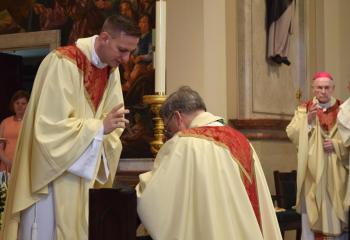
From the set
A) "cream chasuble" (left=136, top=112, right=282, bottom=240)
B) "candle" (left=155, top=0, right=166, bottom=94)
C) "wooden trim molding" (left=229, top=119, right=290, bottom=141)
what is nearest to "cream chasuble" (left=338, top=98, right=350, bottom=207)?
"wooden trim molding" (left=229, top=119, right=290, bottom=141)

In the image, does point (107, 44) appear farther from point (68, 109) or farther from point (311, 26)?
point (311, 26)

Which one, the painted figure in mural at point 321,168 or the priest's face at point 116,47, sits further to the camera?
the painted figure in mural at point 321,168

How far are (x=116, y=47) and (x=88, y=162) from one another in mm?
607

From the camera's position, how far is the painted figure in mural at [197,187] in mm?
2703

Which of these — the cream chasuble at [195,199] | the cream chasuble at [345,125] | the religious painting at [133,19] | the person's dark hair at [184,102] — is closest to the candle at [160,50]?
the person's dark hair at [184,102]

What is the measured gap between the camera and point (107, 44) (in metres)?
3.18

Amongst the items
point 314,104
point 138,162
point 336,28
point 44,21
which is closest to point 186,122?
point 314,104

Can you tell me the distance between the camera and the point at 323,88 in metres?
5.82

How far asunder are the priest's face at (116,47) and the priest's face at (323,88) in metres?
3.07

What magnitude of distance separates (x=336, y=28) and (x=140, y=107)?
10.4 ft

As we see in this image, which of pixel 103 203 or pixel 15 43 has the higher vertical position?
pixel 15 43

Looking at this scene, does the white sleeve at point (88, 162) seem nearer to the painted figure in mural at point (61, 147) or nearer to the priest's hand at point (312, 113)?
the painted figure in mural at point (61, 147)

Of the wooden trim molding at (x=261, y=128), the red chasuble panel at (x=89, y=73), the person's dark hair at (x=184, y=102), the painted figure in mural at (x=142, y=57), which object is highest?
the painted figure in mural at (x=142, y=57)

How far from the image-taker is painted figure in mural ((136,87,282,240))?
2703 mm
